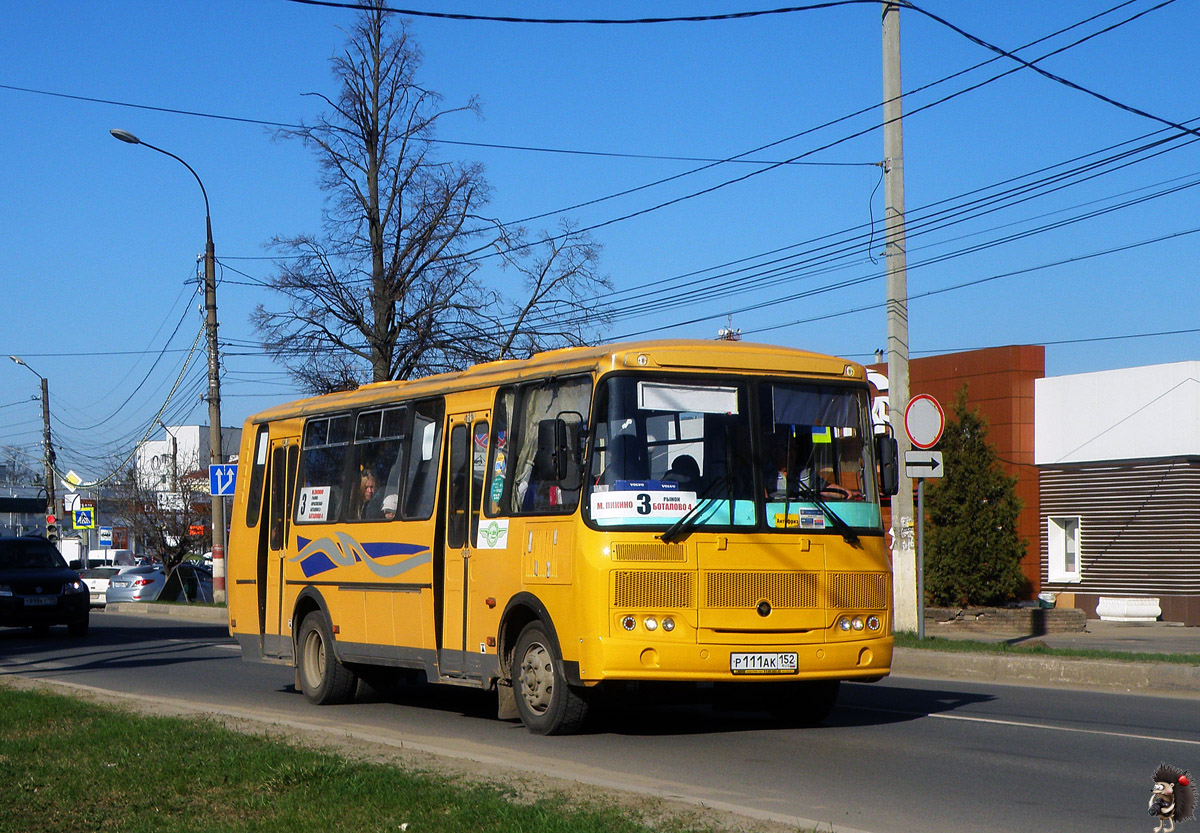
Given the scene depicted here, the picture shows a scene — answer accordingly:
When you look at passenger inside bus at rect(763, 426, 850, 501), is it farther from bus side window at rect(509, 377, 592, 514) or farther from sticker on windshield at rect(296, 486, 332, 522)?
sticker on windshield at rect(296, 486, 332, 522)

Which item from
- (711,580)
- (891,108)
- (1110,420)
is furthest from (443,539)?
(1110,420)

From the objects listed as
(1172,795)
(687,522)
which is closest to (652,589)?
(687,522)

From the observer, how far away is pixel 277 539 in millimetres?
16016

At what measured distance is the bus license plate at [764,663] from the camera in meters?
10.8

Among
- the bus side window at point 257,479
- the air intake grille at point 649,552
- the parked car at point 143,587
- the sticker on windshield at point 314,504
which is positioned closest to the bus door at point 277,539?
the bus side window at point 257,479

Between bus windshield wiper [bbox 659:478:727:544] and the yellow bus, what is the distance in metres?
0.01

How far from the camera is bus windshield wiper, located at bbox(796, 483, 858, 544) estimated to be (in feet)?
37.2

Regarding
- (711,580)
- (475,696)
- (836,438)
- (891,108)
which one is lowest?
(475,696)

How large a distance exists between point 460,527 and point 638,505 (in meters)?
2.44

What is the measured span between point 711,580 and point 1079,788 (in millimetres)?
3040

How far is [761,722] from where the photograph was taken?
12.7 meters

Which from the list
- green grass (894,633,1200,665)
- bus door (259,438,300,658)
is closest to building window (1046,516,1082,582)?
green grass (894,633,1200,665)

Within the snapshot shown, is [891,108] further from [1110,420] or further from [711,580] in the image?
[1110,420]

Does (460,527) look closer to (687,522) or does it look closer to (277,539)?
(687,522)
